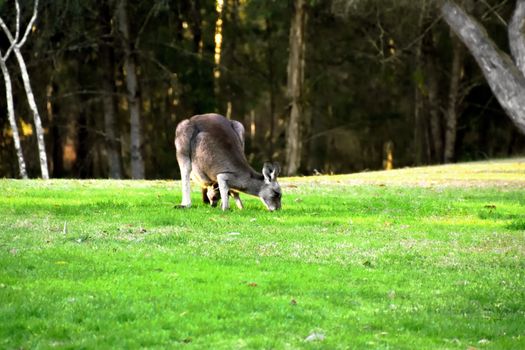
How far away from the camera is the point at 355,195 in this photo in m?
21.9

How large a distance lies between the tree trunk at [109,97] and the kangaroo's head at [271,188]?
885 inches

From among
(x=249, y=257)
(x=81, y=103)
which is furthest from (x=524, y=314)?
(x=81, y=103)

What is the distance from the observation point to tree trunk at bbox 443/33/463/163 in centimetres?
4178

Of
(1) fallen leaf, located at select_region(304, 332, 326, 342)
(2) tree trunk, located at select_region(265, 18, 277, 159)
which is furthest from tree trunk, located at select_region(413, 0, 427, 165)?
(1) fallen leaf, located at select_region(304, 332, 326, 342)

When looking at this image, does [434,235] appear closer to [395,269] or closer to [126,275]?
[395,269]

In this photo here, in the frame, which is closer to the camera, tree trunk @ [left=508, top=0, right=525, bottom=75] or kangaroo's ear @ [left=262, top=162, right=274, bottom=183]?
kangaroo's ear @ [left=262, top=162, right=274, bottom=183]

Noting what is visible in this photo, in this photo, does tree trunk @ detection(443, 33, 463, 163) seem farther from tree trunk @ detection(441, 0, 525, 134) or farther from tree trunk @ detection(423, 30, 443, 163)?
tree trunk @ detection(441, 0, 525, 134)

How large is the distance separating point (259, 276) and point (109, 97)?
97.5ft

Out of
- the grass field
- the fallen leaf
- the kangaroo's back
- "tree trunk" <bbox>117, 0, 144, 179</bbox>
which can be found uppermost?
"tree trunk" <bbox>117, 0, 144, 179</bbox>

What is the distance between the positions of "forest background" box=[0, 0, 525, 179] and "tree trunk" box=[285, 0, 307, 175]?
78 millimetres

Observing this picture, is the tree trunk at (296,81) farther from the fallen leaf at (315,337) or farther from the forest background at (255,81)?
the fallen leaf at (315,337)

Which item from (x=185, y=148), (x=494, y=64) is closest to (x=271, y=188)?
(x=185, y=148)

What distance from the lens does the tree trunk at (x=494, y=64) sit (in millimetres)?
29250

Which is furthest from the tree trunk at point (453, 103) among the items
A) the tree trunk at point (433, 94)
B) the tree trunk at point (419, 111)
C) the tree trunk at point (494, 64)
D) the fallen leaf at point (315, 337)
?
the fallen leaf at point (315, 337)
